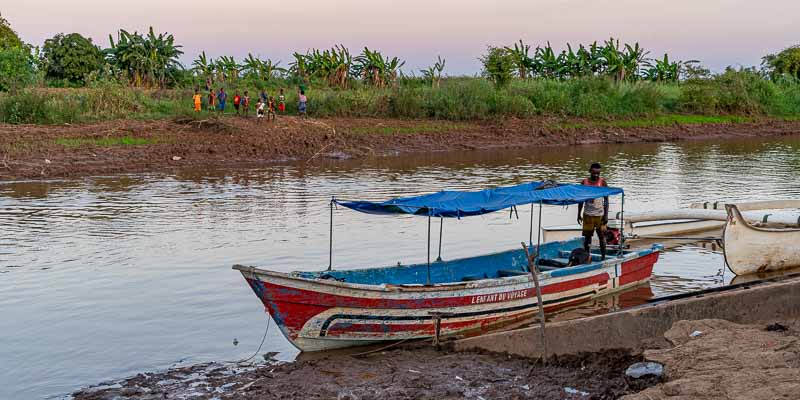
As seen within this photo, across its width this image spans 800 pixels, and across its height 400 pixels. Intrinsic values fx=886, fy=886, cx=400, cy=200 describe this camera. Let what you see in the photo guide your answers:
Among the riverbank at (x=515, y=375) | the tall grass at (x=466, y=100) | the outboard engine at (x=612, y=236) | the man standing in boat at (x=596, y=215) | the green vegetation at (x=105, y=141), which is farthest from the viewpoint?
the tall grass at (x=466, y=100)

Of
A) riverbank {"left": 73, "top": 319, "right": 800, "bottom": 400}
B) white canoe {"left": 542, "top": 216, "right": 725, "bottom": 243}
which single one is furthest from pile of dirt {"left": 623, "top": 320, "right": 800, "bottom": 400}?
white canoe {"left": 542, "top": 216, "right": 725, "bottom": 243}

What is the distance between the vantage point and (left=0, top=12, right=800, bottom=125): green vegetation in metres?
33.8

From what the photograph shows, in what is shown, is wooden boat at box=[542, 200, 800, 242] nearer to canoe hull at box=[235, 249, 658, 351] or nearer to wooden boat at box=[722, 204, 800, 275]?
wooden boat at box=[722, 204, 800, 275]

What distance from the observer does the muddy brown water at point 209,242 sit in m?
10.8

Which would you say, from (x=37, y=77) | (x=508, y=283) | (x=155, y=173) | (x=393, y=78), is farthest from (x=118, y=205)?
(x=393, y=78)

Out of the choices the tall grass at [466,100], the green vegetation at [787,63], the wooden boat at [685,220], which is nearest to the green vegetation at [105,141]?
the tall grass at [466,100]

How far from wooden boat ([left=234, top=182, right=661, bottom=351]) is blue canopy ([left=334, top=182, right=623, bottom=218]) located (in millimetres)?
13

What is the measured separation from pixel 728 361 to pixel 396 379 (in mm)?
3164

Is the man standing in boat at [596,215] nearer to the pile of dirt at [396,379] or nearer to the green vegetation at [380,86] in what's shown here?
the pile of dirt at [396,379]

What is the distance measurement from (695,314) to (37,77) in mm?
35843

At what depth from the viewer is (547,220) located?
62.5 feet

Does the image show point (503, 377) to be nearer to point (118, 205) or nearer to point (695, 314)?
point (695, 314)

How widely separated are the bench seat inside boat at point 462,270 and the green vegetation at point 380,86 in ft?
73.0

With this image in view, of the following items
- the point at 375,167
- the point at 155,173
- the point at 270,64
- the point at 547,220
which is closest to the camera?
the point at 547,220
